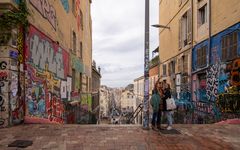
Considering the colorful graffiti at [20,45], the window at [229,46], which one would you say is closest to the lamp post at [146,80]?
the colorful graffiti at [20,45]

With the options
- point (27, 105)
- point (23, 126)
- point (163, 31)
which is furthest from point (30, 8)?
point (163, 31)

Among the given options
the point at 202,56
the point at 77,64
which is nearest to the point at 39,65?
the point at 202,56

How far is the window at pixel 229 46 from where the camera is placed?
12.6 metres

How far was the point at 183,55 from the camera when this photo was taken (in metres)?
21.2

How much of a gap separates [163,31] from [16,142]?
75.5ft

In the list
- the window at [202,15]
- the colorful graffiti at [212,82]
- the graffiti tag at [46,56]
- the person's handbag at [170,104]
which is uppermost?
the window at [202,15]

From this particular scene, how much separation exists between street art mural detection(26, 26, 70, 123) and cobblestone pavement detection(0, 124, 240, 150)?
6.49ft

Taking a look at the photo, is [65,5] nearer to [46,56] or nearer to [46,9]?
[46,9]

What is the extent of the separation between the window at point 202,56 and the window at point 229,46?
260 cm

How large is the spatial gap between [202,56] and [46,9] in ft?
28.3

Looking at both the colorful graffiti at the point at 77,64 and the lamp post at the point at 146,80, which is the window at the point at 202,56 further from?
the colorful graffiti at the point at 77,64

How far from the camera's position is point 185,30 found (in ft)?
70.4

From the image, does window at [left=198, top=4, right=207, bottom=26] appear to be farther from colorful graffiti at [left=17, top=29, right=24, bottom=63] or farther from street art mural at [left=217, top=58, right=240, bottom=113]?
colorful graffiti at [left=17, top=29, right=24, bottom=63]

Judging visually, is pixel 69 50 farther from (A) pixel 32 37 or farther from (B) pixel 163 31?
(B) pixel 163 31
